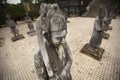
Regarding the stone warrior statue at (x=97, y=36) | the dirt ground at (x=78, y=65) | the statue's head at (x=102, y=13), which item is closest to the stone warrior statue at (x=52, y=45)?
the dirt ground at (x=78, y=65)

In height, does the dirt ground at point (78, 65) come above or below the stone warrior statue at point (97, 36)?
below

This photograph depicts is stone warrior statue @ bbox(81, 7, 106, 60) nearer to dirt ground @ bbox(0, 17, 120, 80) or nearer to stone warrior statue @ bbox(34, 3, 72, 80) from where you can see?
dirt ground @ bbox(0, 17, 120, 80)

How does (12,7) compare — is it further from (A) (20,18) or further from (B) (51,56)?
(B) (51,56)

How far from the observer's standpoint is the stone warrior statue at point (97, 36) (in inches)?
227

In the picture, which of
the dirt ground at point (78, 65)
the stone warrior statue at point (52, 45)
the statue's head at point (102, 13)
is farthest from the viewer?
the statue's head at point (102, 13)

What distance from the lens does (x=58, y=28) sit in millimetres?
1978

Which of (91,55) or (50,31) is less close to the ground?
(50,31)

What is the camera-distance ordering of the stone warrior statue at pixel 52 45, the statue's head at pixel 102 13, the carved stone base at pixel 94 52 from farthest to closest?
the carved stone base at pixel 94 52 < the statue's head at pixel 102 13 < the stone warrior statue at pixel 52 45

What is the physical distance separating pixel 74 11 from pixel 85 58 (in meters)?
16.4

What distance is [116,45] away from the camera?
7.62 m

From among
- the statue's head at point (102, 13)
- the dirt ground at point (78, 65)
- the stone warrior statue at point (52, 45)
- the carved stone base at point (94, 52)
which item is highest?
the statue's head at point (102, 13)

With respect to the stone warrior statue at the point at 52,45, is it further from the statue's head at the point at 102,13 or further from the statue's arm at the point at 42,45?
the statue's head at the point at 102,13

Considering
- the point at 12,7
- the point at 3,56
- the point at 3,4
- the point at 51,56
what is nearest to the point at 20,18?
the point at 12,7

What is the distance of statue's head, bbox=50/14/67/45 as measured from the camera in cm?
193
